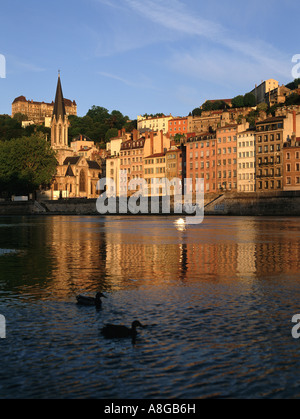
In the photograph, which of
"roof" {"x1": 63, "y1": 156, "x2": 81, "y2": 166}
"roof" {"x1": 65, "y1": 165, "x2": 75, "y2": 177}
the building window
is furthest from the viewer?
the building window

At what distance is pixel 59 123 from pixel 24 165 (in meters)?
35.4

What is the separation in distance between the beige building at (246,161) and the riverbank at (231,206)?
1702 cm

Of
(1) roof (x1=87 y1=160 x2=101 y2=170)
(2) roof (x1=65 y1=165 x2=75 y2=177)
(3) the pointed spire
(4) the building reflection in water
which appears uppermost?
(3) the pointed spire

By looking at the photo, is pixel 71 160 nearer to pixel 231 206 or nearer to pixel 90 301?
Answer: pixel 231 206

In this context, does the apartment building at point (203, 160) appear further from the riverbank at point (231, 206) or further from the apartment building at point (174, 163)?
the riverbank at point (231, 206)

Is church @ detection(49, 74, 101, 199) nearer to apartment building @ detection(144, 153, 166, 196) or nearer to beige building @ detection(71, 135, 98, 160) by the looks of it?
beige building @ detection(71, 135, 98, 160)

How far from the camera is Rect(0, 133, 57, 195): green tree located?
12788 centimetres

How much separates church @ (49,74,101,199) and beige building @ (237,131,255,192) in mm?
58609

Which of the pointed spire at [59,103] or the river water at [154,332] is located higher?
the pointed spire at [59,103]

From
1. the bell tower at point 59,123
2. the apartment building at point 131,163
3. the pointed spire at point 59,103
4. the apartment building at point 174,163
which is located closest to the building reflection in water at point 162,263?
the apartment building at point 174,163

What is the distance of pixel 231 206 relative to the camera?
103062 mm

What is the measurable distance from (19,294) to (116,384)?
8237 mm

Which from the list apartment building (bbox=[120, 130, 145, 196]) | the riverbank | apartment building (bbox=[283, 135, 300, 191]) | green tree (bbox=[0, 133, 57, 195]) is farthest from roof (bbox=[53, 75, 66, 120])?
apartment building (bbox=[283, 135, 300, 191])

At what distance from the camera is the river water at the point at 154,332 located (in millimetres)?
7926
